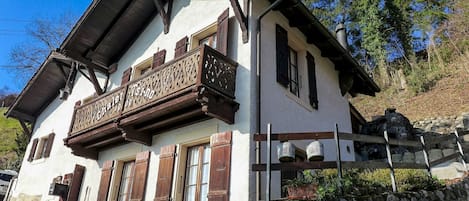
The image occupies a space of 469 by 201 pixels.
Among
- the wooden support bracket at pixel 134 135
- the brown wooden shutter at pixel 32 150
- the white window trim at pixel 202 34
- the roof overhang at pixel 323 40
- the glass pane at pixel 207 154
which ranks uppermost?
the roof overhang at pixel 323 40

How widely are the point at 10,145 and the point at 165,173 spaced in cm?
3573

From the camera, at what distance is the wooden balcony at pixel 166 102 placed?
694cm

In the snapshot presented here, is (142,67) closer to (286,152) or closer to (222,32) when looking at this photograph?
(222,32)

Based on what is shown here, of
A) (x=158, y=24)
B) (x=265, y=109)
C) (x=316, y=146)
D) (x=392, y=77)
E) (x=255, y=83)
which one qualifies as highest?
(x=392, y=77)

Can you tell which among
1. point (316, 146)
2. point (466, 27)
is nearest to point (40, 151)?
point (316, 146)

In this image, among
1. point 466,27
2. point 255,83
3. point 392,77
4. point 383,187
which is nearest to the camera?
point 383,187

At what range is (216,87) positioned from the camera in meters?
6.98

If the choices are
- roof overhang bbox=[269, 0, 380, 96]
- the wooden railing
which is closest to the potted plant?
the wooden railing

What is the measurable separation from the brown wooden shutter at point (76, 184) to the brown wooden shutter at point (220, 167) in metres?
5.78

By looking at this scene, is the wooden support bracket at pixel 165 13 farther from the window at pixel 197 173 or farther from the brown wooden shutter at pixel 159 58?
the window at pixel 197 173

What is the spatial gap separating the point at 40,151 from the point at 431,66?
2222cm

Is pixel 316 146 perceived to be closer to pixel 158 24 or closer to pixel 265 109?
pixel 265 109

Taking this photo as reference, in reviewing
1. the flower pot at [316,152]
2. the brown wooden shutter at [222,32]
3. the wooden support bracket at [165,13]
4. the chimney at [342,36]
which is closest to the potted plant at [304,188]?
the flower pot at [316,152]

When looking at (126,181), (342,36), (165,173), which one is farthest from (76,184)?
(342,36)
